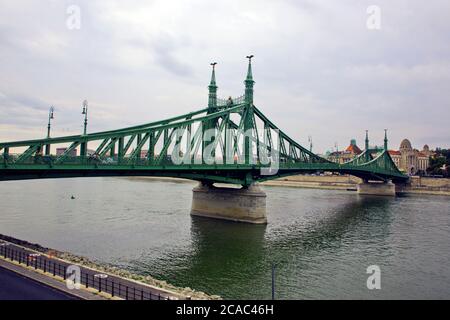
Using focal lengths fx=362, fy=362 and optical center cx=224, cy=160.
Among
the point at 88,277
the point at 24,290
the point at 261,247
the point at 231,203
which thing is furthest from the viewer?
the point at 231,203

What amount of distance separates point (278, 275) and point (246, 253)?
7192 mm

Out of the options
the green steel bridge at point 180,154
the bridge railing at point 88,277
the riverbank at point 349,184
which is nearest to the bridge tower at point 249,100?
the green steel bridge at point 180,154

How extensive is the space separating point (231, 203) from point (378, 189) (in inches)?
3044

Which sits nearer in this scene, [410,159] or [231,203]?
[231,203]

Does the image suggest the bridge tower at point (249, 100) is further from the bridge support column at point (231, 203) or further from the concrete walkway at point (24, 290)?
the concrete walkway at point (24, 290)

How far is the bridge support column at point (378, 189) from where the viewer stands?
113 metres

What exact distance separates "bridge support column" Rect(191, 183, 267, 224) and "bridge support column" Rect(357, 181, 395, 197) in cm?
7435

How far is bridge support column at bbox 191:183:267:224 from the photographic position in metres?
51.4

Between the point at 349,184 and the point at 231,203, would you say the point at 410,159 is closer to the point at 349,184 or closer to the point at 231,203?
the point at 349,184

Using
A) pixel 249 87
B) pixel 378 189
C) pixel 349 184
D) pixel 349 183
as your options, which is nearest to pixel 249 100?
pixel 249 87

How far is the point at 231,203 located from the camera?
53.1 meters

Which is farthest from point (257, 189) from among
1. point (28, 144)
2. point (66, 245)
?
point (28, 144)

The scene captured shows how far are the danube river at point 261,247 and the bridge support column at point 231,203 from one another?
6.81ft

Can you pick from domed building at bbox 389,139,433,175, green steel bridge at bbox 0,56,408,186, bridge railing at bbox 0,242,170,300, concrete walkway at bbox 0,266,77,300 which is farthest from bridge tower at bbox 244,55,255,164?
domed building at bbox 389,139,433,175
